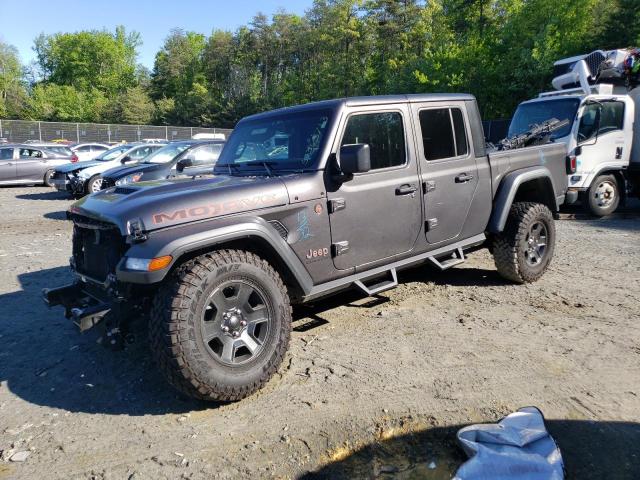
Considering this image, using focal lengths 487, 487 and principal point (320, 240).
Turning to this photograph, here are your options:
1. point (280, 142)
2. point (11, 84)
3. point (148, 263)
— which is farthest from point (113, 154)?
point (11, 84)

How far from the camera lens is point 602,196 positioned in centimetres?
1007

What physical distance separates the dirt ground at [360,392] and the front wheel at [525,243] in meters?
0.20

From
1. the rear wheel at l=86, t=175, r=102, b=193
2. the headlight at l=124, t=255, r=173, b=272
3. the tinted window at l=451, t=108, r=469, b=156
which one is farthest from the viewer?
the rear wheel at l=86, t=175, r=102, b=193

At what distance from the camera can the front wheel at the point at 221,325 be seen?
2.97m

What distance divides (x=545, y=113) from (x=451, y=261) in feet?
22.3

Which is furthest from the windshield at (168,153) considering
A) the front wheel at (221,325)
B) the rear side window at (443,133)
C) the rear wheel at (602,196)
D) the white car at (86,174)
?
the rear wheel at (602,196)

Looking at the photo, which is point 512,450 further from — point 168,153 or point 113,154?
point 113,154

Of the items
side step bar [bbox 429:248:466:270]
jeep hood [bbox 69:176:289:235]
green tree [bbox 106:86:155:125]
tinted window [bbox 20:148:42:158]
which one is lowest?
side step bar [bbox 429:248:466:270]

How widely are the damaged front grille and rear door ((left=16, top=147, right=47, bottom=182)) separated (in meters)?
15.6

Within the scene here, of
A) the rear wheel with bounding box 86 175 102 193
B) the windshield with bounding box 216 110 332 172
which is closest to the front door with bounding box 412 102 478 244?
the windshield with bounding box 216 110 332 172

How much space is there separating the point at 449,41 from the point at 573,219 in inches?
1372

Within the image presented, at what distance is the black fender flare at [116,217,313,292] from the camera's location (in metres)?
2.97

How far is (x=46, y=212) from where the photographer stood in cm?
1179

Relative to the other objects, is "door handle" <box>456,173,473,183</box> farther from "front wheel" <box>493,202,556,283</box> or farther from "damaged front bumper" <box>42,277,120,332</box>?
"damaged front bumper" <box>42,277,120,332</box>
